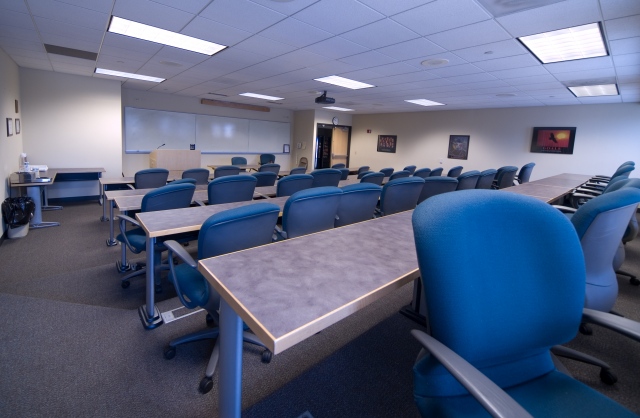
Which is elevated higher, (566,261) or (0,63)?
(0,63)

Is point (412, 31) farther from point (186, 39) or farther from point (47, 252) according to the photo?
point (47, 252)

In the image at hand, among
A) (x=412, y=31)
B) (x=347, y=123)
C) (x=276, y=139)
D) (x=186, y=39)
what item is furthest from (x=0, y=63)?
(x=347, y=123)

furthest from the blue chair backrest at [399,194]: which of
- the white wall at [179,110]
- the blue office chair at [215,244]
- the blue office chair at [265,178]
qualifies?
the white wall at [179,110]

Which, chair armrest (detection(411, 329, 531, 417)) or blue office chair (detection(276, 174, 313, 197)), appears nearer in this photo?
chair armrest (detection(411, 329, 531, 417))

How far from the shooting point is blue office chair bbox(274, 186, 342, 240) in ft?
6.83

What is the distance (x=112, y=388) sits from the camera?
1.65m

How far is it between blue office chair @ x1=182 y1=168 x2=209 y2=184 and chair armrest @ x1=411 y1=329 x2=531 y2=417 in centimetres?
464

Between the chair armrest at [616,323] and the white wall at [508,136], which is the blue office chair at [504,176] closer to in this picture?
the white wall at [508,136]

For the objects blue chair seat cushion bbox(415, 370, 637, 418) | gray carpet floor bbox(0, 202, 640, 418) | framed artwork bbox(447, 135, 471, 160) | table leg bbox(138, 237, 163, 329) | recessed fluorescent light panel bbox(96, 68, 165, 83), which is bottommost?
gray carpet floor bbox(0, 202, 640, 418)

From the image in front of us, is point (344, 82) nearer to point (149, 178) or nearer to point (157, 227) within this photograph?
point (149, 178)

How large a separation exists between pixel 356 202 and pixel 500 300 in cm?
189

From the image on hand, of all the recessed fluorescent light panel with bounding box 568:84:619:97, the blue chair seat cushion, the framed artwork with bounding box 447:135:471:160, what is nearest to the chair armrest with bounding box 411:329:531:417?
the blue chair seat cushion

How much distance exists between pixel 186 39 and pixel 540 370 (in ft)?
14.5

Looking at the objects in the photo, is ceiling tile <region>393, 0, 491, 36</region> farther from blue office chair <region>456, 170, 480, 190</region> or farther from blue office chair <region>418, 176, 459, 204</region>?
blue office chair <region>456, 170, 480, 190</region>
